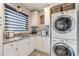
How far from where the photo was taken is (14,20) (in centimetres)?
→ 151

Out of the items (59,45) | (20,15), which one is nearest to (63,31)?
(59,45)

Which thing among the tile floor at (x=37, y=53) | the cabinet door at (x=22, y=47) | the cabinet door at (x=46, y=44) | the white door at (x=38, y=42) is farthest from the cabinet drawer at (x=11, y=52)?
the cabinet door at (x=46, y=44)

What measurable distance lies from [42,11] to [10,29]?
707 millimetres

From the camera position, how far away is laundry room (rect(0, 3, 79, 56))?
1.46 meters

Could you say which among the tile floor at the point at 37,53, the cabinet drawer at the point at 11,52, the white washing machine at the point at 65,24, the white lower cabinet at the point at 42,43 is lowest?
the tile floor at the point at 37,53

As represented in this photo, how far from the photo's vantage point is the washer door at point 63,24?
152 centimetres

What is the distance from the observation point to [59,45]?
164 cm

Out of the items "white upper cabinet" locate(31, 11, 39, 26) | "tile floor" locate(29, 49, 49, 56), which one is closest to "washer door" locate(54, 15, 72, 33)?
"white upper cabinet" locate(31, 11, 39, 26)

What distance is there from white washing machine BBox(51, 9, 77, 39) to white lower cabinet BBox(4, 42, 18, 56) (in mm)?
829

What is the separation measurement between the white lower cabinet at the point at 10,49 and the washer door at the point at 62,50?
792 mm

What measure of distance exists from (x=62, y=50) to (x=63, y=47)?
0.07 meters

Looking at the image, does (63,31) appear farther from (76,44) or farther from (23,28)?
(23,28)

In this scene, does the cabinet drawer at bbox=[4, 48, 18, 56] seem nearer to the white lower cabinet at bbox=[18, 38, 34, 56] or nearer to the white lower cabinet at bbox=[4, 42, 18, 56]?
the white lower cabinet at bbox=[4, 42, 18, 56]

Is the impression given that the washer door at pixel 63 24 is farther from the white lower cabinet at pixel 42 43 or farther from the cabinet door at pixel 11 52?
the cabinet door at pixel 11 52
